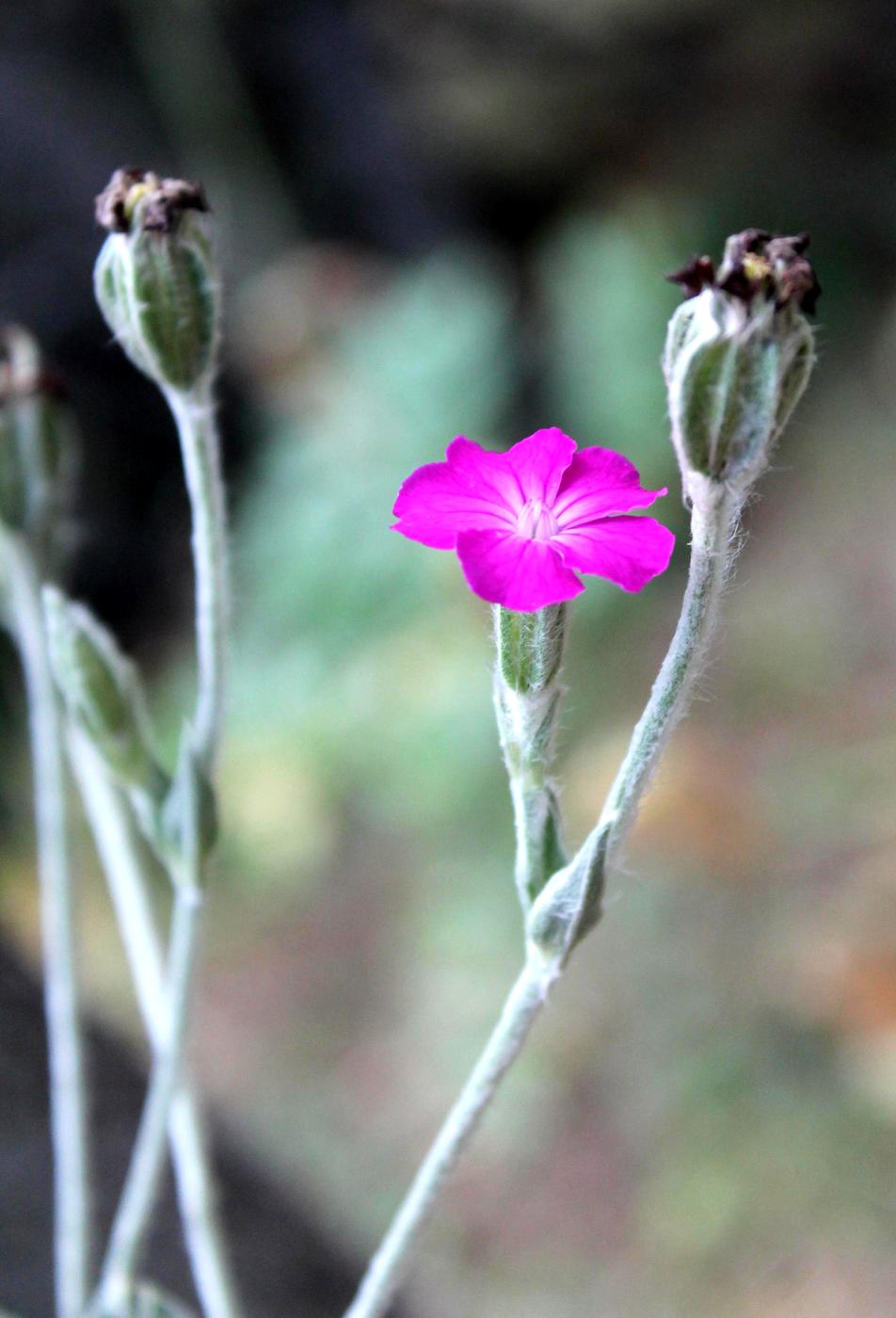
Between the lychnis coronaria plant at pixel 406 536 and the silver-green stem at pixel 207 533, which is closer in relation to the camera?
the lychnis coronaria plant at pixel 406 536

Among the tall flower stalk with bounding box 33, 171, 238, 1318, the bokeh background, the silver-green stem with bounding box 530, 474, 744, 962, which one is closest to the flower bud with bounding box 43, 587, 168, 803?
the tall flower stalk with bounding box 33, 171, 238, 1318

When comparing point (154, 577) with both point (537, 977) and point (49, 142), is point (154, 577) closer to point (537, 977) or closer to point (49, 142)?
point (49, 142)

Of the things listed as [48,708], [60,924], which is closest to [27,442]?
[48,708]

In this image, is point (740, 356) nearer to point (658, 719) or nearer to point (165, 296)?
point (658, 719)

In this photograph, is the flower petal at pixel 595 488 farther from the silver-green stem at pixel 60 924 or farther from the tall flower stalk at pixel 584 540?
the silver-green stem at pixel 60 924

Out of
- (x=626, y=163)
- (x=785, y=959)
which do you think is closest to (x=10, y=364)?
(x=785, y=959)

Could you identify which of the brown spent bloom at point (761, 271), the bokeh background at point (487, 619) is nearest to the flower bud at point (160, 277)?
the brown spent bloom at point (761, 271)

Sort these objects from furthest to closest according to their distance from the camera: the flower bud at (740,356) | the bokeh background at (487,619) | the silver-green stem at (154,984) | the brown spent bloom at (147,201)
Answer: the bokeh background at (487,619)
the silver-green stem at (154,984)
the brown spent bloom at (147,201)
the flower bud at (740,356)

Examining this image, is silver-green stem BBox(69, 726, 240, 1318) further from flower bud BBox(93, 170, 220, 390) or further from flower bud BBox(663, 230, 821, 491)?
flower bud BBox(663, 230, 821, 491)
